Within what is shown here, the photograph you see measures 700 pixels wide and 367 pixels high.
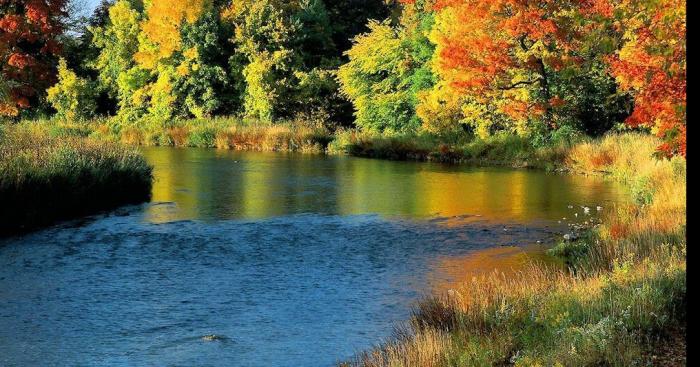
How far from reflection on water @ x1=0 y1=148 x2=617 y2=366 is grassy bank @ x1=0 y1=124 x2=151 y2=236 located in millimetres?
903

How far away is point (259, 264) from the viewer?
17.7m

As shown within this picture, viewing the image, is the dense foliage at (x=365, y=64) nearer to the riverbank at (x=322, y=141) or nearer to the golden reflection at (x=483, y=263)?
the riverbank at (x=322, y=141)

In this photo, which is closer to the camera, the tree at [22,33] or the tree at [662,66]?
the tree at [662,66]

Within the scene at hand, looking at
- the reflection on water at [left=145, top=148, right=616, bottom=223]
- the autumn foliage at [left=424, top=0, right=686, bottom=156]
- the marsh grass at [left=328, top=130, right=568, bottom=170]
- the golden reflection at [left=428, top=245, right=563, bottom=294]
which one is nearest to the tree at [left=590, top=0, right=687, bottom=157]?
the golden reflection at [left=428, top=245, right=563, bottom=294]

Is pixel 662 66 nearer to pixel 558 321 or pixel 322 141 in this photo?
pixel 558 321

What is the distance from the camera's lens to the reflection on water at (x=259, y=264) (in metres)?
12.1

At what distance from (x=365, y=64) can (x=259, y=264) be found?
34912 millimetres

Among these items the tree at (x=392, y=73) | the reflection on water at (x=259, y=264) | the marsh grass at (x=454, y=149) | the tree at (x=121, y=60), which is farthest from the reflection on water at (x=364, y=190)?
the tree at (x=121, y=60)

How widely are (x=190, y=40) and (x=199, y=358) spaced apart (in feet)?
175

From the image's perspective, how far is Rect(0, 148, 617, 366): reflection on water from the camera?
1214cm

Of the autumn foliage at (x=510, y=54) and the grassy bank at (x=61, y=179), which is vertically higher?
the autumn foliage at (x=510, y=54)

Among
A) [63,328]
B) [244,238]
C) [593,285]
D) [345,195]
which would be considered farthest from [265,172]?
[593,285]

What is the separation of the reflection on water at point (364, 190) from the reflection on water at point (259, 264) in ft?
0.33

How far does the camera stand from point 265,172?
36.7 meters
